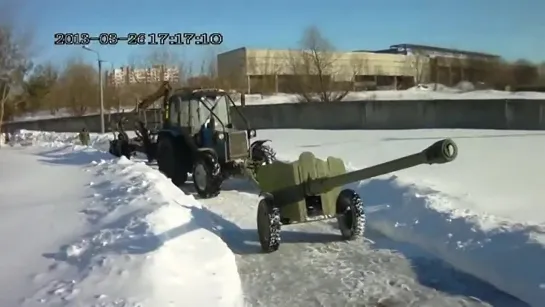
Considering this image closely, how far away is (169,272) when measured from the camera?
611 cm

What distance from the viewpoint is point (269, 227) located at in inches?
325

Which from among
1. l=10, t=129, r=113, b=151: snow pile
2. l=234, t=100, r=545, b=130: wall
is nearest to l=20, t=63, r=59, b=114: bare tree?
l=10, t=129, r=113, b=151: snow pile

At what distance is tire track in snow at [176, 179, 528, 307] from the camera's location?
634 cm

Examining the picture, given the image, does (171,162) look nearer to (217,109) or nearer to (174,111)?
(174,111)

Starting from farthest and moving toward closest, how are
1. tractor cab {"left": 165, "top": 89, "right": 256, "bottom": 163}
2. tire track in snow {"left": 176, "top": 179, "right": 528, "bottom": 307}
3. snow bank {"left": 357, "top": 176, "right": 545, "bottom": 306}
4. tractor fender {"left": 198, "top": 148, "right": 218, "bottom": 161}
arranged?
tractor cab {"left": 165, "top": 89, "right": 256, "bottom": 163} → tractor fender {"left": 198, "top": 148, "right": 218, "bottom": 161} → snow bank {"left": 357, "top": 176, "right": 545, "bottom": 306} → tire track in snow {"left": 176, "top": 179, "right": 528, "bottom": 307}

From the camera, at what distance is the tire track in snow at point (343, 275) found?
6340mm

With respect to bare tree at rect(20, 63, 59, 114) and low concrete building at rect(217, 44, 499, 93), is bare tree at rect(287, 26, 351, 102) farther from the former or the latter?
bare tree at rect(20, 63, 59, 114)

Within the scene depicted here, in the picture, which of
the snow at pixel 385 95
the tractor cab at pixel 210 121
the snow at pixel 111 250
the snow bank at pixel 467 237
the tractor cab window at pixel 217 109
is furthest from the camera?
the snow at pixel 385 95

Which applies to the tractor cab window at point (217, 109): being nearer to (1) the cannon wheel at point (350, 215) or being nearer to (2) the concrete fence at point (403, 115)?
(1) the cannon wheel at point (350, 215)

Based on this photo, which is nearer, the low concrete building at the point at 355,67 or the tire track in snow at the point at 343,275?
the tire track in snow at the point at 343,275

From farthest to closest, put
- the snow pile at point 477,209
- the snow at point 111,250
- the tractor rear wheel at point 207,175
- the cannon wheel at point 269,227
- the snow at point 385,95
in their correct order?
the snow at point 385,95
the tractor rear wheel at point 207,175
the cannon wheel at point 269,227
the snow pile at point 477,209
the snow at point 111,250

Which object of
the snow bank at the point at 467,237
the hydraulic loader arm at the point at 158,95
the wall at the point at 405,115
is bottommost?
the snow bank at the point at 467,237

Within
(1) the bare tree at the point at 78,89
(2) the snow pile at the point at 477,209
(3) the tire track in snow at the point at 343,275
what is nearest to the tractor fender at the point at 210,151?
(2) the snow pile at the point at 477,209

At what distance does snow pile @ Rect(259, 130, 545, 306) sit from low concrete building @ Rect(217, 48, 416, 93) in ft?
116
